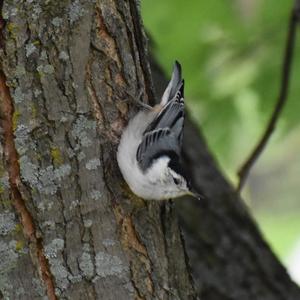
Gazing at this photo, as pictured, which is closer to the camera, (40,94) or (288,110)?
(40,94)

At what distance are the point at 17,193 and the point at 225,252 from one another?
3.84 ft

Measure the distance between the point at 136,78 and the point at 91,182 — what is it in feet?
1.09

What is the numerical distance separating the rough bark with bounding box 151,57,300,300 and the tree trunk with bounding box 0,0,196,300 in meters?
0.84

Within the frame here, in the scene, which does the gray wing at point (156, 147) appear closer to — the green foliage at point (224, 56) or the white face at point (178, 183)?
the white face at point (178, 183)

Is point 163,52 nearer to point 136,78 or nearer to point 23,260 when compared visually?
point 136,78

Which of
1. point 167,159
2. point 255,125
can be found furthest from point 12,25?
point 255,125

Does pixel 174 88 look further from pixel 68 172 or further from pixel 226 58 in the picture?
pixel 226 58

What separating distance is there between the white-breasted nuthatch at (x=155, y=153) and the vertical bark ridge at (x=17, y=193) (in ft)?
0.87

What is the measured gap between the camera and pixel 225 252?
10.6 feet

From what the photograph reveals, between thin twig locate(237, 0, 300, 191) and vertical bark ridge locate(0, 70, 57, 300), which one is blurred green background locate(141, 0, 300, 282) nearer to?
thin twig locate(237, 0, 300, 191)

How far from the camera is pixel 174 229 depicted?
95.4 inches

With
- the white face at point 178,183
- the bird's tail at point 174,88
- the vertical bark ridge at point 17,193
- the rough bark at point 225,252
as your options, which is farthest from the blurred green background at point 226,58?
the vertical bark ridge at point 17,193

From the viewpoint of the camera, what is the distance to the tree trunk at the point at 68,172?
2.24 meters

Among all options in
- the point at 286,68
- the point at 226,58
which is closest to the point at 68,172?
the point at 286,68
